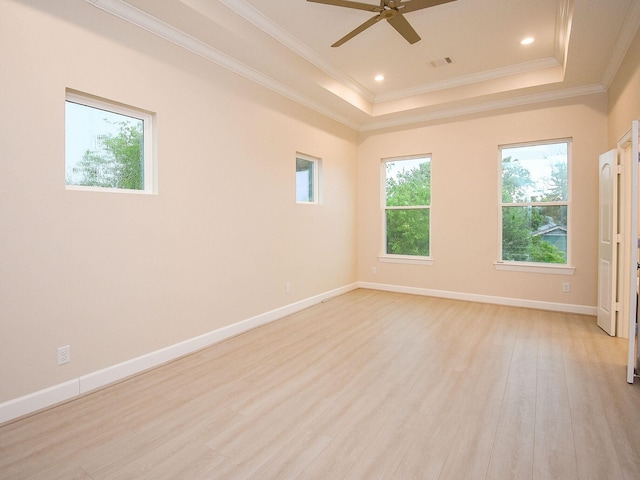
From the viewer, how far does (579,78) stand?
4098mm

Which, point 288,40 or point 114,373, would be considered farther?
point 288,40

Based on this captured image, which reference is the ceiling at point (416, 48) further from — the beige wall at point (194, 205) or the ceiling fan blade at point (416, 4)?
the ceiling fan blade at point (416, 4)

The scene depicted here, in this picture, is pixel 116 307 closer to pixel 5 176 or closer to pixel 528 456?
pixel 5 176

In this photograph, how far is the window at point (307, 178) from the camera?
4832 mm

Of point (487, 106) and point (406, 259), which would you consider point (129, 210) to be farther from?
point (487, 106)

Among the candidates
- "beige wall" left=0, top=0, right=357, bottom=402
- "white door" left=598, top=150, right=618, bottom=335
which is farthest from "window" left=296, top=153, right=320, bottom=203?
"white door" left=598, top=150, right=618, bottom=335

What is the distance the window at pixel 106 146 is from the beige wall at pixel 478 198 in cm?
405

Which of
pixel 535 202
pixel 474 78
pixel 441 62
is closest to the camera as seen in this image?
pixel 441 62

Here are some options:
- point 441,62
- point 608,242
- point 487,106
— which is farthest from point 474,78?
point 608,242

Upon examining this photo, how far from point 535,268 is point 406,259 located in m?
1.88

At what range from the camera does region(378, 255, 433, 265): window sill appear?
560 cm

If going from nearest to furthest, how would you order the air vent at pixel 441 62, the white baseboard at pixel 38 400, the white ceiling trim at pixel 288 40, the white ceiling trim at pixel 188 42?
the white baseboard at pixel 38 400 < the white ceiling trim at pixel 188 42 < the white ceiling trim at pixel 288 40 < the air vent at pixel 441 62

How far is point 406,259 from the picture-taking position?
5785mm

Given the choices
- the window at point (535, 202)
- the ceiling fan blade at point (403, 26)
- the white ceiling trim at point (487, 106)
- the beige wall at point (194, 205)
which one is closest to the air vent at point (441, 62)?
the white ceiling trim at point (487, 106)
